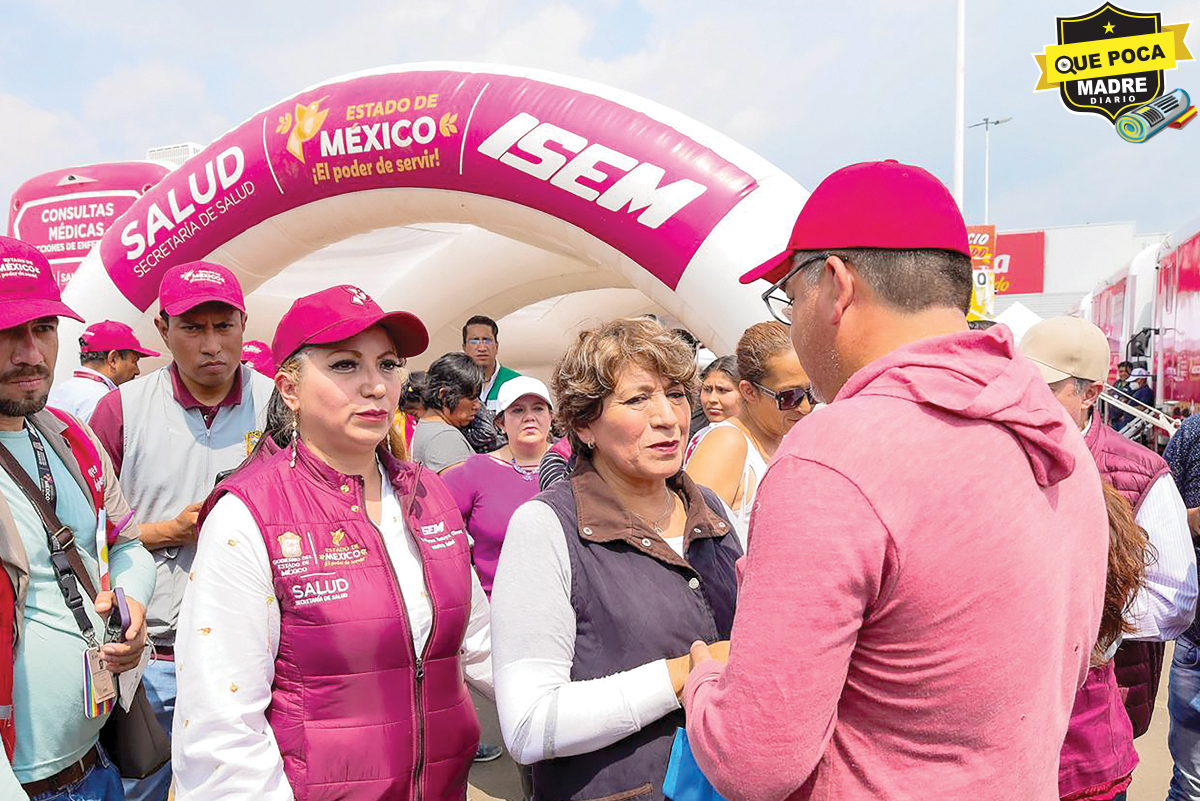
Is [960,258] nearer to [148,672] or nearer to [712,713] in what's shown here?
[712,713]

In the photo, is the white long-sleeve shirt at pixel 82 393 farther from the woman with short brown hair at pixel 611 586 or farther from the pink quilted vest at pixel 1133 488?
the pink quilted vest at pixel 1133 488

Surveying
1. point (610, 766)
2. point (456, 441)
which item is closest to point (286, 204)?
point (456, 441)

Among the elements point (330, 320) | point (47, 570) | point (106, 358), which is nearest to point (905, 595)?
point (330, 320)

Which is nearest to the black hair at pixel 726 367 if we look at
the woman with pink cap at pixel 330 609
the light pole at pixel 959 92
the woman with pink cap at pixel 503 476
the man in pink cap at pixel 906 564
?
the woman with pink cap at pixel 503 476

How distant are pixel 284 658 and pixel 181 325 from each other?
1.54 m

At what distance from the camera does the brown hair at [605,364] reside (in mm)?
1729

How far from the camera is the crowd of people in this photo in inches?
37.8

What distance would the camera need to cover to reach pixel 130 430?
2.62m

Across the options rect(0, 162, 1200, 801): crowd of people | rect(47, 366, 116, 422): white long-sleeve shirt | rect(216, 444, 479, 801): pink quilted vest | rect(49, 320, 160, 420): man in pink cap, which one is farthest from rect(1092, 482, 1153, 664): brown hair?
rect(49, 320, 160, 420): man in pink cap

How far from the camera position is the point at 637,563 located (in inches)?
62.5

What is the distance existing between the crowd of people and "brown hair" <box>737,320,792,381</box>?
1 centimetres

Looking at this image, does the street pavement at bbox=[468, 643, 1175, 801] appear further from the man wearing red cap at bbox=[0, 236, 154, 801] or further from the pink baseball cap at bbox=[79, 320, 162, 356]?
the pink baseball cap at bbox=[79, 320, 162, 356]

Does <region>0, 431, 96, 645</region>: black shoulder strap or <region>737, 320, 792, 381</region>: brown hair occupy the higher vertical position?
<region>737, 320, 792, 381</region>: brown hair

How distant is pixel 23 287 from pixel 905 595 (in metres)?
2.01
